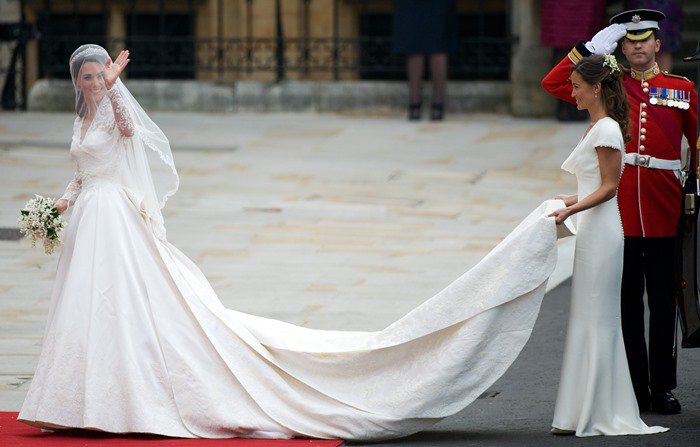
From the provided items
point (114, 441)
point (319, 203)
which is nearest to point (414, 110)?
point (319, 203)

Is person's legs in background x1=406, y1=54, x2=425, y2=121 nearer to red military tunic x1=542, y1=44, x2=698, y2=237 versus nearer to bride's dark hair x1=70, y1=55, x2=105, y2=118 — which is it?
red military tunic x1=542, y1=44, x2=698, y2=237

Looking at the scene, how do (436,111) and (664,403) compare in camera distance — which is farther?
(436,111)

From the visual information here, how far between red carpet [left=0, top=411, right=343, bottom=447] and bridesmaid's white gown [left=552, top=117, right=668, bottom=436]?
1052 millimetres

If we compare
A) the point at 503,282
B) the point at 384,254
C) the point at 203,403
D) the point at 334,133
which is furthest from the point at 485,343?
the point at 334,133

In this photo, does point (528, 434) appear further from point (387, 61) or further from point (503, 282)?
point (387, 61)

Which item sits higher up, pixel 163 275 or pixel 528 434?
pixel 163 275

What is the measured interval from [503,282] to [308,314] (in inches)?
116

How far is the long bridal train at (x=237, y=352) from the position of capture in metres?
6.03

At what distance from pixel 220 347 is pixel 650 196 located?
2129 mm

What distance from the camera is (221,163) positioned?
47.7ft

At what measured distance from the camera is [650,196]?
6.61 metres

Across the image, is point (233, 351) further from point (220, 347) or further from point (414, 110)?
point (414, 110)

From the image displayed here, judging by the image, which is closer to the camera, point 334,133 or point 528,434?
point 528,434

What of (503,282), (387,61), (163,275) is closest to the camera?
(503,282)
